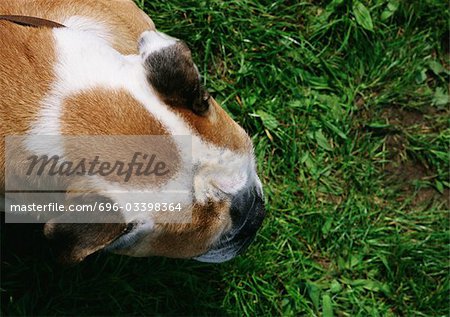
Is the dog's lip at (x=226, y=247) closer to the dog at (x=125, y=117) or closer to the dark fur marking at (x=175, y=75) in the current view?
the dog at (x=125, y=117)

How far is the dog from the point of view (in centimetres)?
249

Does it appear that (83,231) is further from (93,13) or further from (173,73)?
(93,13)

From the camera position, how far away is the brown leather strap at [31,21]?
2.71 m

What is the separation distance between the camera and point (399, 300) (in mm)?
4066

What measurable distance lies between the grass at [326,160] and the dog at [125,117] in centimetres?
118

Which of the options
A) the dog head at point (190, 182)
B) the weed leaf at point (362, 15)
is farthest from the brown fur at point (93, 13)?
the weed leaf at point (362, 15)

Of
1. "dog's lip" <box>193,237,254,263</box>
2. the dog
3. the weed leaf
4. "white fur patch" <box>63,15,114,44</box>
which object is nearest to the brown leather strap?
the dog

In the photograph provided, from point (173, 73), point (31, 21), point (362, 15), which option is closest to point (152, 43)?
point (173, 73)

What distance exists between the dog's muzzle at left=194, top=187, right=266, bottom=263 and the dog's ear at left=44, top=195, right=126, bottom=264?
50 centimetres

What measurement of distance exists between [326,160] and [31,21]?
81.8 inches

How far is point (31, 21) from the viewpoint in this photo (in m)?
Answer: 2.75

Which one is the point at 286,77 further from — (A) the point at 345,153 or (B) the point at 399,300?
(B) the point at 399,300

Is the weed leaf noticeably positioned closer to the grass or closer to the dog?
the grass

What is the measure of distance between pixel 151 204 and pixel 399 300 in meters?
2.09
